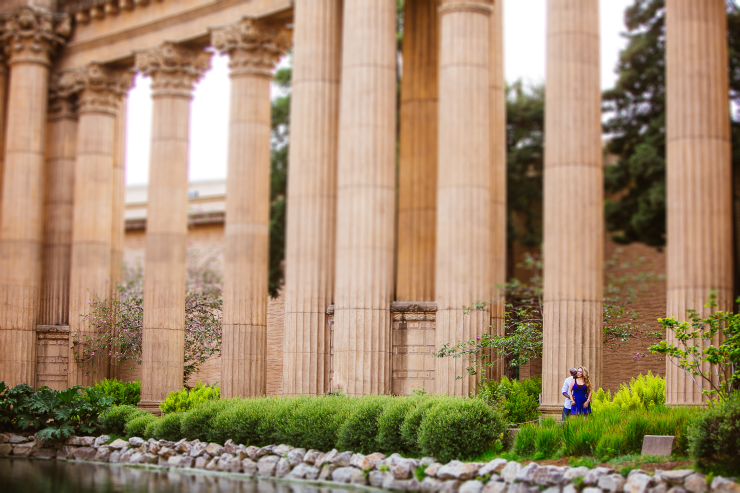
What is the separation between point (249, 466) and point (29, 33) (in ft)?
109

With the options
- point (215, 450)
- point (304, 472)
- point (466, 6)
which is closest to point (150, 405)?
point (215, 450)

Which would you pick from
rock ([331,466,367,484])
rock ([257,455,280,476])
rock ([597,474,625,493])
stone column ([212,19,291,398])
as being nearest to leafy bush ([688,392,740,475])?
rock ([597,474,625,493])

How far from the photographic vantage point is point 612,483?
82.2 ft

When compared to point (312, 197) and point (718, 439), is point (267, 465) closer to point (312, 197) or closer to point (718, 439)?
point (312, 197)

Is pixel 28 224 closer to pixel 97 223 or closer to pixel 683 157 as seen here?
pixel 97 223

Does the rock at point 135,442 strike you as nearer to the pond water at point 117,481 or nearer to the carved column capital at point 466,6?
the pond water at point 117,481

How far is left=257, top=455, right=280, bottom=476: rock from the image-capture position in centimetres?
3362

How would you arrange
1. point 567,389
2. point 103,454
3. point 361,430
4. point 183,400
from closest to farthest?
point 361,430 → point 567,389 → point 103,454 → point 183,400

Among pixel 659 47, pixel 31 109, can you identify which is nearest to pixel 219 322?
pixel 31 109

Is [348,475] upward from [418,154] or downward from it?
downward

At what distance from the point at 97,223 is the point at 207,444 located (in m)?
23.6

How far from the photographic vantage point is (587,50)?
123 ft

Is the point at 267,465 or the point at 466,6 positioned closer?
the point at 267,465

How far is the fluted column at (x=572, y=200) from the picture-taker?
35.7 m
